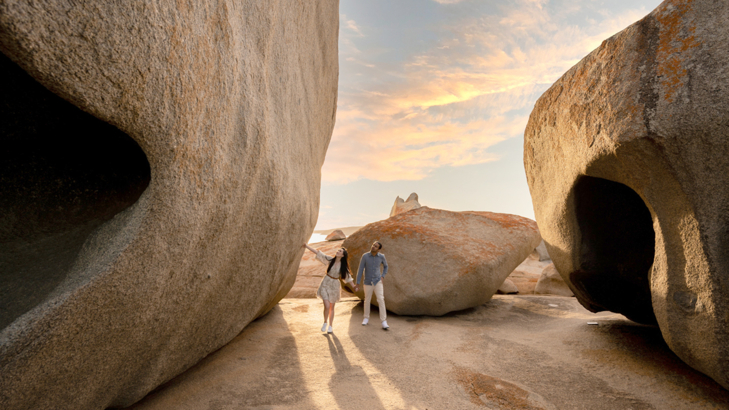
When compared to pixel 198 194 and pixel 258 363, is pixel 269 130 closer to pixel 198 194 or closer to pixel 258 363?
pixel 198 194

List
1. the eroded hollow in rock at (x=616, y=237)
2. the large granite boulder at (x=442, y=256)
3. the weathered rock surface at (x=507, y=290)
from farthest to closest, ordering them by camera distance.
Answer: the weathered rock surface at (x=507, y=290) < the large granite boulder at (x=442, y=256) < the eroded hollow in rock at (x=616, y=237)

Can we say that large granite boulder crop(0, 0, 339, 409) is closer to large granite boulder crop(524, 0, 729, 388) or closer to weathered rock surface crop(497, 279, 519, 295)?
large granite boulder crop(524, 0, 729, 388)

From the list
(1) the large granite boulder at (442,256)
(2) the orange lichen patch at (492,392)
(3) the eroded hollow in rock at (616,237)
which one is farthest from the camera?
(1) the large granite boulder at (442,256)

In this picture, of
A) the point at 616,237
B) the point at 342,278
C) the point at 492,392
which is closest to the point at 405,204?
the point at 342,278

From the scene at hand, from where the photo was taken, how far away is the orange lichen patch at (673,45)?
8.73 ft

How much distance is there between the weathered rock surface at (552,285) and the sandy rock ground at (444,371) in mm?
3150

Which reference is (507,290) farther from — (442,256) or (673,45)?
(673,45)

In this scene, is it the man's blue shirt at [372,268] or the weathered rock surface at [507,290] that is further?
the weathered rock surface at [507,290]

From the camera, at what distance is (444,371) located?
377cm

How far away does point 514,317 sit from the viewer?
21.0 feet

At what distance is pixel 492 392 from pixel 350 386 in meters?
1.27

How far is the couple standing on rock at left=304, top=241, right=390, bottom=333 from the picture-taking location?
534 cm

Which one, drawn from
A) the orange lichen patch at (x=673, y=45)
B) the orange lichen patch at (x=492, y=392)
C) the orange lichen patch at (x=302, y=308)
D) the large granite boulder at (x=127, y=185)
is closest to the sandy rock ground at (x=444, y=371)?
the orange lichen patch at (x=492, y=392)

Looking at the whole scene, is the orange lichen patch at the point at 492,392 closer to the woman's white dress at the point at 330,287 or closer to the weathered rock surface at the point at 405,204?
the woman's white dress at the point at 330,287
